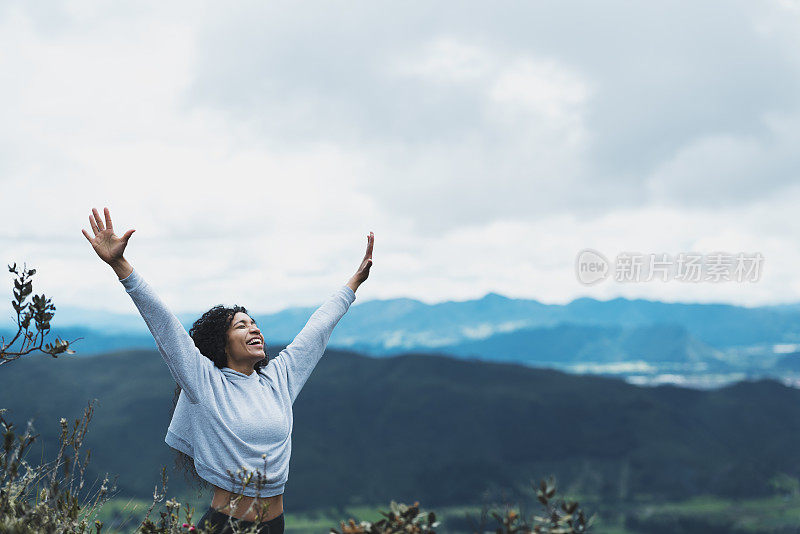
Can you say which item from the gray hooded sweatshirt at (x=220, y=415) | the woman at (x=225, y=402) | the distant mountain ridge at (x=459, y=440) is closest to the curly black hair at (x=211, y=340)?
the woman at (x=225, y=402)

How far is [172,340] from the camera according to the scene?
140 inches

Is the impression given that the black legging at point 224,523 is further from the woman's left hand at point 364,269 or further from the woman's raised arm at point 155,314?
the woman's left hand at point 364,269

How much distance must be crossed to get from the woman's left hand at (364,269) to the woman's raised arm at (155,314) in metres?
1.44

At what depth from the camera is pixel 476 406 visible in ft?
642

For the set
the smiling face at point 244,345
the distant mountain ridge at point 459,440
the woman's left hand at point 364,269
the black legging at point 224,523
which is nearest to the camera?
the black legging at point 224,523

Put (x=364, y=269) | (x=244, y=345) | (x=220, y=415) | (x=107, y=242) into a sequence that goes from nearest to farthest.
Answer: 1. (x=107, y=242)
2. (x=220, y=415)
3. (x=244, y=345)
4. (x=364, y=269)

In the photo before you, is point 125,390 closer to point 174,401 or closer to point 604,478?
point 604,478

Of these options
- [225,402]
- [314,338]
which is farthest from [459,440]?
[225,402]

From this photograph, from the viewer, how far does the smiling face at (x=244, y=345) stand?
13.1 feet

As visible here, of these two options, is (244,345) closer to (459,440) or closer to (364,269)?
(364,269)

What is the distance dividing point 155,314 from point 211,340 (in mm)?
739

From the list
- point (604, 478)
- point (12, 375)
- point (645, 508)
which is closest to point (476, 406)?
point (604, 478)

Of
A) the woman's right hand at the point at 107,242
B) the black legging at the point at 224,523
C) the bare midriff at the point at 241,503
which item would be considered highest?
the woman's right hand at the point at 107,242

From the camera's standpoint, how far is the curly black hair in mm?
4051
